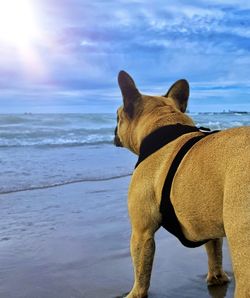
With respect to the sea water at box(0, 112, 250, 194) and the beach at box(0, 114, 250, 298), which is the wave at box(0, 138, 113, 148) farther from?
the beach at box(0, 114, 250, 298)

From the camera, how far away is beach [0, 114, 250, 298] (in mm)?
4500

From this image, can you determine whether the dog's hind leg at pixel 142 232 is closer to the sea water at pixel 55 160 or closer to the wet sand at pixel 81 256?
the wet sand at pixel 81 256

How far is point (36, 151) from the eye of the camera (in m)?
15.8

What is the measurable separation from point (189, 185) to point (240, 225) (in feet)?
2.07

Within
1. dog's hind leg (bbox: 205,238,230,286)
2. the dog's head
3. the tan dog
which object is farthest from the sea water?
dog's hind leg (bbox: 205,238,230,286)

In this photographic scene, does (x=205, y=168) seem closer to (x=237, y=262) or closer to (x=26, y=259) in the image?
(x=237, y=262)

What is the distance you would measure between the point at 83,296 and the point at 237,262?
2.06 meters

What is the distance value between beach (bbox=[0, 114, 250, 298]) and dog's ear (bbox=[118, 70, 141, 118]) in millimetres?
1600

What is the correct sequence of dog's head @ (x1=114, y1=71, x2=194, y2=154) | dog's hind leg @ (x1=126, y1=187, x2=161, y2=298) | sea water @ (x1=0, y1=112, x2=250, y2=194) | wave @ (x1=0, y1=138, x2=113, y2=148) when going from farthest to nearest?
wave @ (x1=0, y1=138, x2=113, y2=148) → sea water @ (x1=0, y1=112, x2=250, y2=194) → dog's head @ (x1=114, y1=71, x2=194, y2=154) → dog's hind leg @ (x1=126, y1=187, x2=161, y2=298)

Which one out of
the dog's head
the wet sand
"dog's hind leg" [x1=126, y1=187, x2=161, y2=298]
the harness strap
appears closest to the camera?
the harness strap

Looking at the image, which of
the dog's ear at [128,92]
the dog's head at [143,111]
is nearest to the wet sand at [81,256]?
the dog's head at [143,111]

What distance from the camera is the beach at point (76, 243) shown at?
4500mm

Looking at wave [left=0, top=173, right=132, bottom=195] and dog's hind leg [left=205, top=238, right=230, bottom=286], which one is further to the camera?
wave [left=0, top=173, right=132, bottom=195]

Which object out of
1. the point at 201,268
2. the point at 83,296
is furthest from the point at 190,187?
the point at 201,268
